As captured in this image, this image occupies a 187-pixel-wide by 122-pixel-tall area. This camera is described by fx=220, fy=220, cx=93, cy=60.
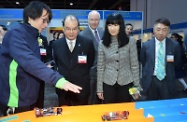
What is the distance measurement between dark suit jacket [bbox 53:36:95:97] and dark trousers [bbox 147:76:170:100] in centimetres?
64

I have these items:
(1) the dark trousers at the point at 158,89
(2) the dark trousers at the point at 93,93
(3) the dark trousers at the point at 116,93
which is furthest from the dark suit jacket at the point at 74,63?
(1) the dark trousers at the point at 158,89

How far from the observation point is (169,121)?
44.6 inches

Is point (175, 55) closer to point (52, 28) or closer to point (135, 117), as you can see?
point (135, 117)

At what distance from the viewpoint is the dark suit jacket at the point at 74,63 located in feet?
6.68

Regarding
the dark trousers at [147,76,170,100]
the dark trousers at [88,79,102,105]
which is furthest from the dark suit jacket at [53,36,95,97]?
the dark trousers at [147,76,170,100]

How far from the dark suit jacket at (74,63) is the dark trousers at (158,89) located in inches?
25.4

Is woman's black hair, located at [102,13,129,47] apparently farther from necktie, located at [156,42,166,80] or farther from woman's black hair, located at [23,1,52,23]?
woman's black hair, located at [23,1,52,23]

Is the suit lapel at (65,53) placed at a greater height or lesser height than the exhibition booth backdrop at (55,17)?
lesser

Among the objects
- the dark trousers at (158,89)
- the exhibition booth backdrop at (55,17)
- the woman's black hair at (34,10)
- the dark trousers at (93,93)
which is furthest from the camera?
the exhibition booth backdrop at (55,17)

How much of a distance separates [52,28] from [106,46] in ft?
15.4

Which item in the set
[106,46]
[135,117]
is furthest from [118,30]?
[135,117]

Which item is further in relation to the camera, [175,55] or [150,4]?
[150,4]

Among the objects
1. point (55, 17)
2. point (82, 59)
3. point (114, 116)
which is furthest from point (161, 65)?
point (55, 17)

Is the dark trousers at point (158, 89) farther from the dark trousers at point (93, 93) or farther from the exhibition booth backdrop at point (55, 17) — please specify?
the exhibition booth backdrop at point (55, 17)
